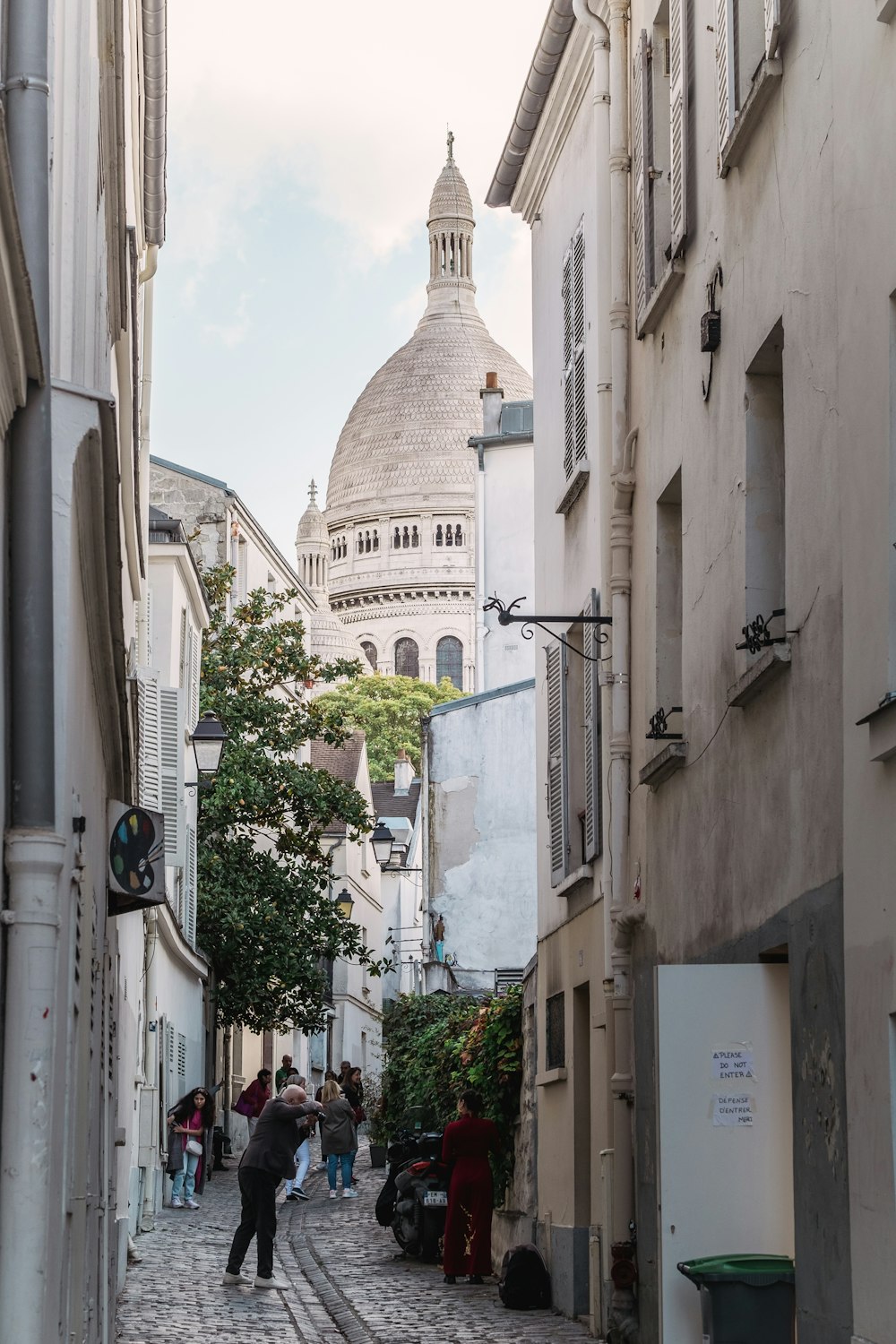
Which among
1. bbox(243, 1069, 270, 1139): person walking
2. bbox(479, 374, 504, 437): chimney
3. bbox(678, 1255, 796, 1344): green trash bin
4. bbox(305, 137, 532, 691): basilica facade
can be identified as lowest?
bbox(243, 1069, 270, 1139): person walking

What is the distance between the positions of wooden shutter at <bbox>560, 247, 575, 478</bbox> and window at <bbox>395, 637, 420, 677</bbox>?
130338 mm

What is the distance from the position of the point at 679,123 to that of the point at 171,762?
367 inches

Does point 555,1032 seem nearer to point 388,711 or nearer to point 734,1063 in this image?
point 734,1063

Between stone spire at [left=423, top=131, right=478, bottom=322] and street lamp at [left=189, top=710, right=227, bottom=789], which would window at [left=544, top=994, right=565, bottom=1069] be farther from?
stone spire at [left=423, top=131, right=478, bottom=322]

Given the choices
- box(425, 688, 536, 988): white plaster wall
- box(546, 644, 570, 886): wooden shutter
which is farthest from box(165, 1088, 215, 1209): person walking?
box(546, 644, 570, 886): wooden shutter

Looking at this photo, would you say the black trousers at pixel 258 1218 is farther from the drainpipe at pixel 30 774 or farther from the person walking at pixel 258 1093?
the person walking at pixel 258 1093

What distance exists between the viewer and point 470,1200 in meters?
14.7

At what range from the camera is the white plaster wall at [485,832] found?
26969mm

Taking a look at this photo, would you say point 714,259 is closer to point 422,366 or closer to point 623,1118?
point 623,1118

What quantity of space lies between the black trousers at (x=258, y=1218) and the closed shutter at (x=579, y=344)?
17.7 ft

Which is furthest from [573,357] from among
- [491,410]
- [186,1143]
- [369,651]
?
[369,651]

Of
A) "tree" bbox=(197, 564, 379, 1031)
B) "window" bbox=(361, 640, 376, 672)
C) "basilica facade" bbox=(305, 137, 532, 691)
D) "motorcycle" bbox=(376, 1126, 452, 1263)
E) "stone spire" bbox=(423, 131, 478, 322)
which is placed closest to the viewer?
"motorcycle" bbox=(376, 1126, 452, 1263)

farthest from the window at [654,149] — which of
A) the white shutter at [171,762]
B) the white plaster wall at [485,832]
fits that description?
the white plaster wall at [485,832]

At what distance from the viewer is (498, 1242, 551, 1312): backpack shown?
1284 cm
